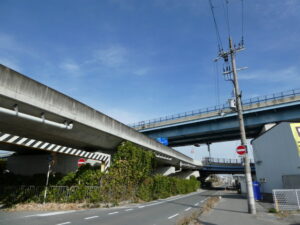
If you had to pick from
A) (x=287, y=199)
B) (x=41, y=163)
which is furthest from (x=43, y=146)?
(x=287, y=199)

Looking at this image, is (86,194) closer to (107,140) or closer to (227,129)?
(107,140)

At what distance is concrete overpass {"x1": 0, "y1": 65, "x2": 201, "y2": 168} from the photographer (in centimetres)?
937

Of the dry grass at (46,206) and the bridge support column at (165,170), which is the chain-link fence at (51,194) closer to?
the dry grass at (46,206)

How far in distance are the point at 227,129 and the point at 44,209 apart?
2985cm

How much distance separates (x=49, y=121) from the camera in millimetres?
11078

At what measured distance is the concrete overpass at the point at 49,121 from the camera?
9.37m

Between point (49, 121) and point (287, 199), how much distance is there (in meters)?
14.6

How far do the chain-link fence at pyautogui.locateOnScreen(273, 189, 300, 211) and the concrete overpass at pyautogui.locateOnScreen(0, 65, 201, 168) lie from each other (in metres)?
11.6

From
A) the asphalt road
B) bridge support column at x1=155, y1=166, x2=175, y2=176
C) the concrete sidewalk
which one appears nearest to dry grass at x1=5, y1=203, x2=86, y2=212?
the asphalt road

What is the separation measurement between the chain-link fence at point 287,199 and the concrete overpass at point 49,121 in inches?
456

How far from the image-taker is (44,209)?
11461mm

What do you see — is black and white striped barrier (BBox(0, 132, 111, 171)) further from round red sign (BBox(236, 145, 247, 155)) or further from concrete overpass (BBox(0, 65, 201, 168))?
round red sign (BBox(236, 145, 247, 155))

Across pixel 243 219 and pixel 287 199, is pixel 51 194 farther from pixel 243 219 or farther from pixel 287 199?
pixel 287 199

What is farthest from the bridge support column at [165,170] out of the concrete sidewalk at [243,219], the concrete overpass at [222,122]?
the concrete sidewalk at [243,219]
